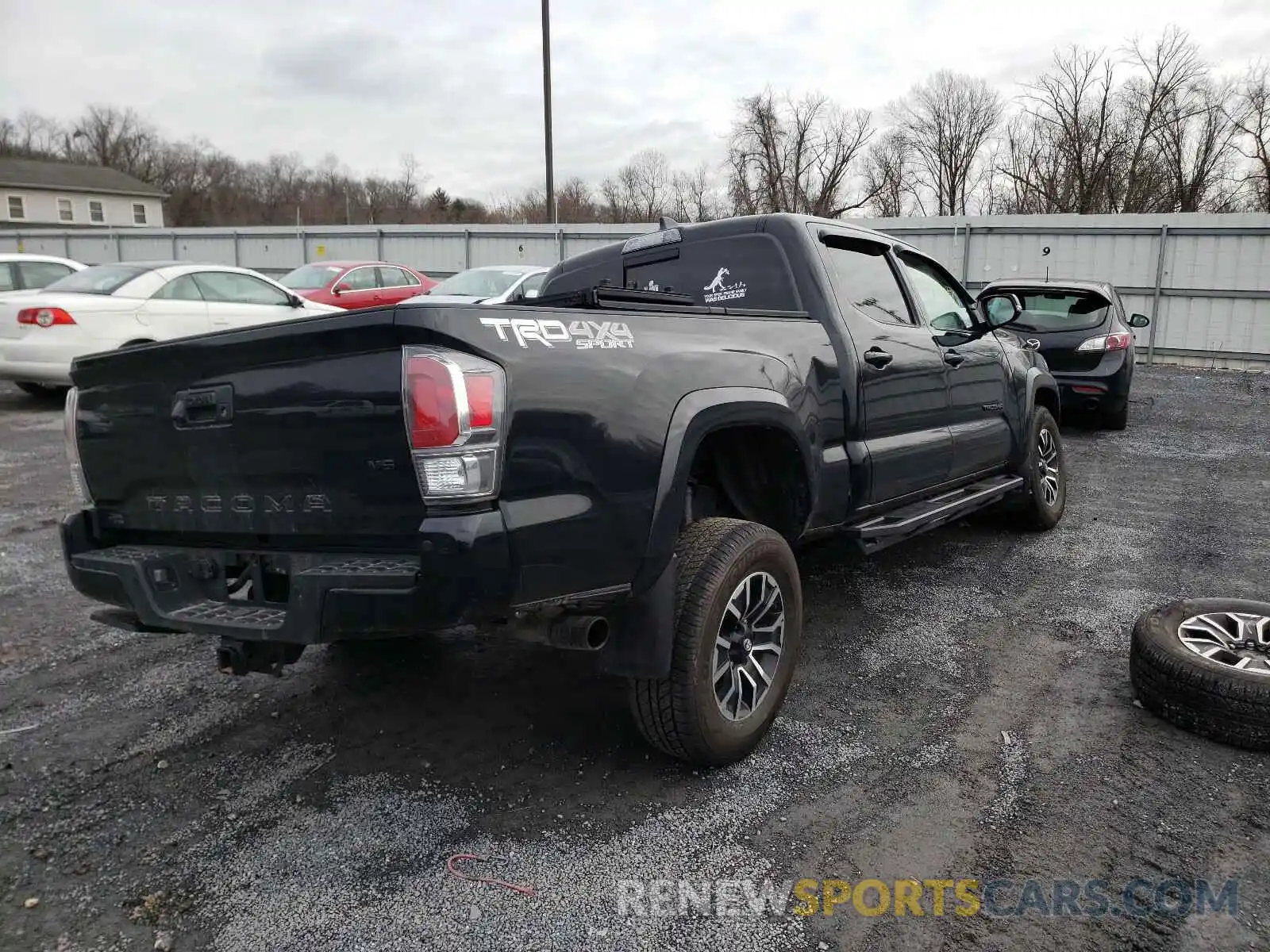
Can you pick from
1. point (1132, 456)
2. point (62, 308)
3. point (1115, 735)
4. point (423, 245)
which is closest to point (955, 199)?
point (423, 245)

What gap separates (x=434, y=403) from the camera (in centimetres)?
219

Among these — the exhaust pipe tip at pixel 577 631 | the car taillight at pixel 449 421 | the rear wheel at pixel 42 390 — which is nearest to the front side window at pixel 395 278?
the rear wheel at pixel 42 390

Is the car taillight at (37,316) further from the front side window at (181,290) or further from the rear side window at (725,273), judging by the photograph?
the rear side window at (725,273)

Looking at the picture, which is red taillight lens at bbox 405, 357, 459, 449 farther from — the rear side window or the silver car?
the silver car

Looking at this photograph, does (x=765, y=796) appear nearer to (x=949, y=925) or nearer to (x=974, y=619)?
(x=949, y=925)

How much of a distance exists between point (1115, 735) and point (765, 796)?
4.51 feet

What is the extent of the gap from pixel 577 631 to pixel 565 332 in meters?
0.87

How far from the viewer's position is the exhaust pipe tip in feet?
8.48

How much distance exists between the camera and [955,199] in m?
45.7

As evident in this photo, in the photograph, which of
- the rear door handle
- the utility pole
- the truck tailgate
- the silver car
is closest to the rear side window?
the rear door handle

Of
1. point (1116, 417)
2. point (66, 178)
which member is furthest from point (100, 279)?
point (66, 178)

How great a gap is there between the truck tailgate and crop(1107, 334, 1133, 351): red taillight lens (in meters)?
9.49

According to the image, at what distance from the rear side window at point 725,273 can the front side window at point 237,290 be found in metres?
7.76

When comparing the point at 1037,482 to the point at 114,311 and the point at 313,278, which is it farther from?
the point at 313,278
